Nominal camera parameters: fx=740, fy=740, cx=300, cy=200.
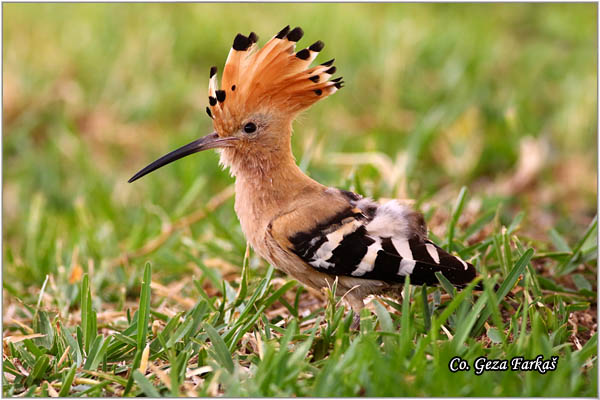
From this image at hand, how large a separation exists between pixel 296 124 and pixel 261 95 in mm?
2576

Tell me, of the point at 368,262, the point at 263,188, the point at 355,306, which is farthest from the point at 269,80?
the point at 355,306

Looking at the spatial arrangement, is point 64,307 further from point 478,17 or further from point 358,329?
point 478,17

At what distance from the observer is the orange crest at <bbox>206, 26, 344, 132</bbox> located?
9.20ft

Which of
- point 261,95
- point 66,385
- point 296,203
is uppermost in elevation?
point 261,95

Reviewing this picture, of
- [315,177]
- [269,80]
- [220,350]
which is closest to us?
[220,350]

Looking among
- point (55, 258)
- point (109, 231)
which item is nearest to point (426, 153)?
point (109, 231)

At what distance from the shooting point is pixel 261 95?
9.45ft

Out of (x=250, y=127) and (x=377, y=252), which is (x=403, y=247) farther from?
(x=250, y=127)

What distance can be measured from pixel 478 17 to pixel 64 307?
5319mm

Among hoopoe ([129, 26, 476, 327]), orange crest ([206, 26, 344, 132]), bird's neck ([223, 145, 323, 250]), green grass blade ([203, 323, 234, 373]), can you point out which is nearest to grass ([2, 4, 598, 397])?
green grass blade ([203, 323, 234, 373])

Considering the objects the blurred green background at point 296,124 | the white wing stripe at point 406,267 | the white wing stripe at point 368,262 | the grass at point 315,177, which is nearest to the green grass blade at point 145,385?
the grass at point 315,177

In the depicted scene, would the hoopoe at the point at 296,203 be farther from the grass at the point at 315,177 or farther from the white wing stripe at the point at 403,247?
the grass at the point at 315,177

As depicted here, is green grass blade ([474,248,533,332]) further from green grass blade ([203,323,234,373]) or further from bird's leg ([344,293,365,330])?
green grass blade ([203,323,234,373])

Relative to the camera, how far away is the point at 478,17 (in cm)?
720
